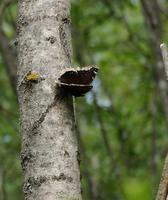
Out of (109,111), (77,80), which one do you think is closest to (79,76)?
(77,80)

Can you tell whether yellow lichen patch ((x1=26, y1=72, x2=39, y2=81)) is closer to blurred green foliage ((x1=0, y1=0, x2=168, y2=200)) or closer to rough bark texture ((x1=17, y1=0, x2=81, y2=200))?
rough bark texture ((x1=17, y1=0, x2=81, y2=200))

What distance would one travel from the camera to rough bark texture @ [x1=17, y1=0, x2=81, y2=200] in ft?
4.43

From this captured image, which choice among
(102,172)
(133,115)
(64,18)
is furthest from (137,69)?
(64,18)

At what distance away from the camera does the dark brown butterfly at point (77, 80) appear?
1.43 metres

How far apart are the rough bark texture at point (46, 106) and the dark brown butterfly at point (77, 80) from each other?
0.07ft

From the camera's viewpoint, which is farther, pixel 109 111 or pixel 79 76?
pixel 109 111

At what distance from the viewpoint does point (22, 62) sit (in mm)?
1514

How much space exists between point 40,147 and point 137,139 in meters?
4.39

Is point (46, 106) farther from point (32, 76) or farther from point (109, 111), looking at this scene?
point (109, 111)

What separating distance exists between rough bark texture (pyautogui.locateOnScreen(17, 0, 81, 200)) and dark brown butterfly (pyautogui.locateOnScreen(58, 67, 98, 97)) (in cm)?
2

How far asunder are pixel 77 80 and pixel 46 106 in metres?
0.10

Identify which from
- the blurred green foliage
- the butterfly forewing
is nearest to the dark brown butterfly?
the butterfly forewing

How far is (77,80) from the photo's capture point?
1.46 m

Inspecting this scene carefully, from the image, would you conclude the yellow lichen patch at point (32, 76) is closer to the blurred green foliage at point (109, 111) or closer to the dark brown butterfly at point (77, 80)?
the dark brown butterfly at point (77, 80)
